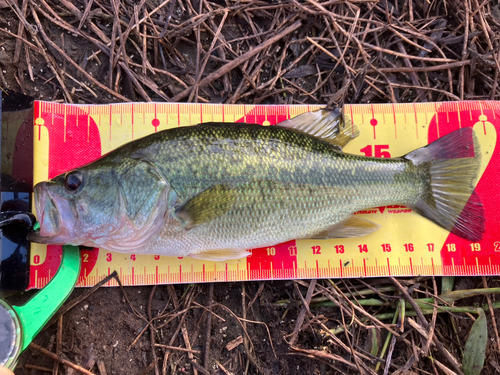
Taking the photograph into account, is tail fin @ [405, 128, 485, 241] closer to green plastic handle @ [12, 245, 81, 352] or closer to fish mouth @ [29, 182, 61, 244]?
fish mouth @ [29, 182, 61, 244]

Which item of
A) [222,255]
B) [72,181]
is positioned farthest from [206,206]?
[72,181]

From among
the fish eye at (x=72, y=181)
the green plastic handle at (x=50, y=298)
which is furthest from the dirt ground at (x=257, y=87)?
the fish eye at (x=72, y=181)

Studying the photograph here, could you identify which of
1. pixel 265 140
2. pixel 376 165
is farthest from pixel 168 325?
pixel 376 165

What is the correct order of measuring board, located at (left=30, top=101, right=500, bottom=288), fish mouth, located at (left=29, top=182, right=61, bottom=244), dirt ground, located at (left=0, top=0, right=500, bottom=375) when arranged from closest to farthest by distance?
1. fish mouth, located at (left=29, top=182, right=61, bottom=244)
2. dirt ground, located at (left=0, top=0, right=500, bottom=375)
3. measuring board, located at (left=30, top=101, right=500, bottom=288)

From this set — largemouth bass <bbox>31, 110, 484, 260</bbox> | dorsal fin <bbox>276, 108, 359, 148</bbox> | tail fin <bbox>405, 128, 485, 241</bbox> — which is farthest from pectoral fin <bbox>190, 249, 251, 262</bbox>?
tail fin <bbox>405, 128, 485, 241</bbox>

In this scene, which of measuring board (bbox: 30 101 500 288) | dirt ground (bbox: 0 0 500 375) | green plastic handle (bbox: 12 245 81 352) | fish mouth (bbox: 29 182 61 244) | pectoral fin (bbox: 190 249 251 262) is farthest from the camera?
measuring board (bbox: 30 101 500 288)

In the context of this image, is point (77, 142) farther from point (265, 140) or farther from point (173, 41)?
point (265, 140)

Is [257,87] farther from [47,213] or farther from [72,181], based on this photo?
[47,213]
